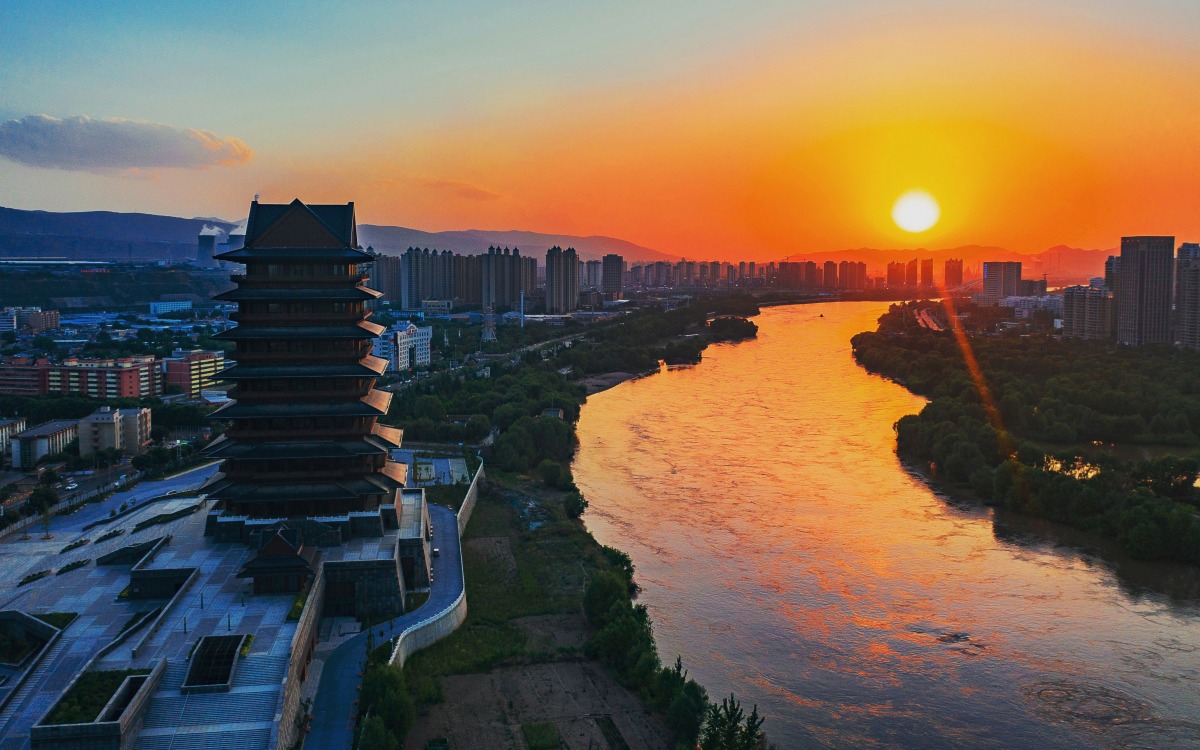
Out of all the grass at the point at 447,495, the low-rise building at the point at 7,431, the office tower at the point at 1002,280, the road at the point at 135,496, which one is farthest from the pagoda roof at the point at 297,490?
the office tower at the point at 1002,280

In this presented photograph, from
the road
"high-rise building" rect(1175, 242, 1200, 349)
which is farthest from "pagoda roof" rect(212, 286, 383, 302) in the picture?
"high-rise building" rect(1175, 242, 1200, 349)

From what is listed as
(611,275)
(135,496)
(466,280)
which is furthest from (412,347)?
(611,275)

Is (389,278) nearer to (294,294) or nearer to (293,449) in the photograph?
(294,294)

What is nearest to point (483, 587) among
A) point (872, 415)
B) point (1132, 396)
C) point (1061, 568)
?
point (1061, 568)

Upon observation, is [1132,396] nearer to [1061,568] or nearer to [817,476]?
[817,476]

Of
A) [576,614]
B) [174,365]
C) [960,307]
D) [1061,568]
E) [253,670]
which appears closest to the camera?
[253,670]

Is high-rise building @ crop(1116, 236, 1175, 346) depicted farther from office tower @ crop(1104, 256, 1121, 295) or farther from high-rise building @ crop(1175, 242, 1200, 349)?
office tower @ crop(1104, 256, 1121, 295)

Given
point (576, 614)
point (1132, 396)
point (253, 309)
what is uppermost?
point (253, 309)

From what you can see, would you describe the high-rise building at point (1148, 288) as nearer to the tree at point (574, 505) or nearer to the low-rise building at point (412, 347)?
the low-rise building at point (412, 347)
